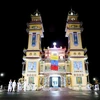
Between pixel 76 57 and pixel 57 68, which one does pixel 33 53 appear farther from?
pixel 76 57

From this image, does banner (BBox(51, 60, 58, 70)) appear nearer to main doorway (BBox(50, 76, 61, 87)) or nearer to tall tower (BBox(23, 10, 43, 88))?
main doorway (BBox(50, 76, 61, 87))

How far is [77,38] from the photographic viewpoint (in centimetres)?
3647

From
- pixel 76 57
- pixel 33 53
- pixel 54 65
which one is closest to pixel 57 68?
pixel 54 65

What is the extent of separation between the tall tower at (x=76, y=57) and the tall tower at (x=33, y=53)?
25.2 ft

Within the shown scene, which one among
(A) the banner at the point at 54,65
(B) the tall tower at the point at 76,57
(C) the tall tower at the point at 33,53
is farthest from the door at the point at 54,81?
(C) the tall tower at the point at 33,53

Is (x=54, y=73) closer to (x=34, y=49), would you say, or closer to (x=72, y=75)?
(x=72, y=75)

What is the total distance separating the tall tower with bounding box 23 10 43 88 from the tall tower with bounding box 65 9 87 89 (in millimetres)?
7686

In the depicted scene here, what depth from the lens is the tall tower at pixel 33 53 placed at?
33.0m

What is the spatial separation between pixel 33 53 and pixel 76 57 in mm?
10123

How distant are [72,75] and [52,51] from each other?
28.0 ft

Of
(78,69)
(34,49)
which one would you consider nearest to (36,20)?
(34,49)

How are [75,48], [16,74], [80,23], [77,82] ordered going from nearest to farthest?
[77,82] → [75,48] → [80,23] → [16,74]

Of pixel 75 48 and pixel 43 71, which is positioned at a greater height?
pixel 75 48

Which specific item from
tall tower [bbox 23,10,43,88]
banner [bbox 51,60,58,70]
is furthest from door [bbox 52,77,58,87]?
tall tower [bbox 23,10,43,88]
